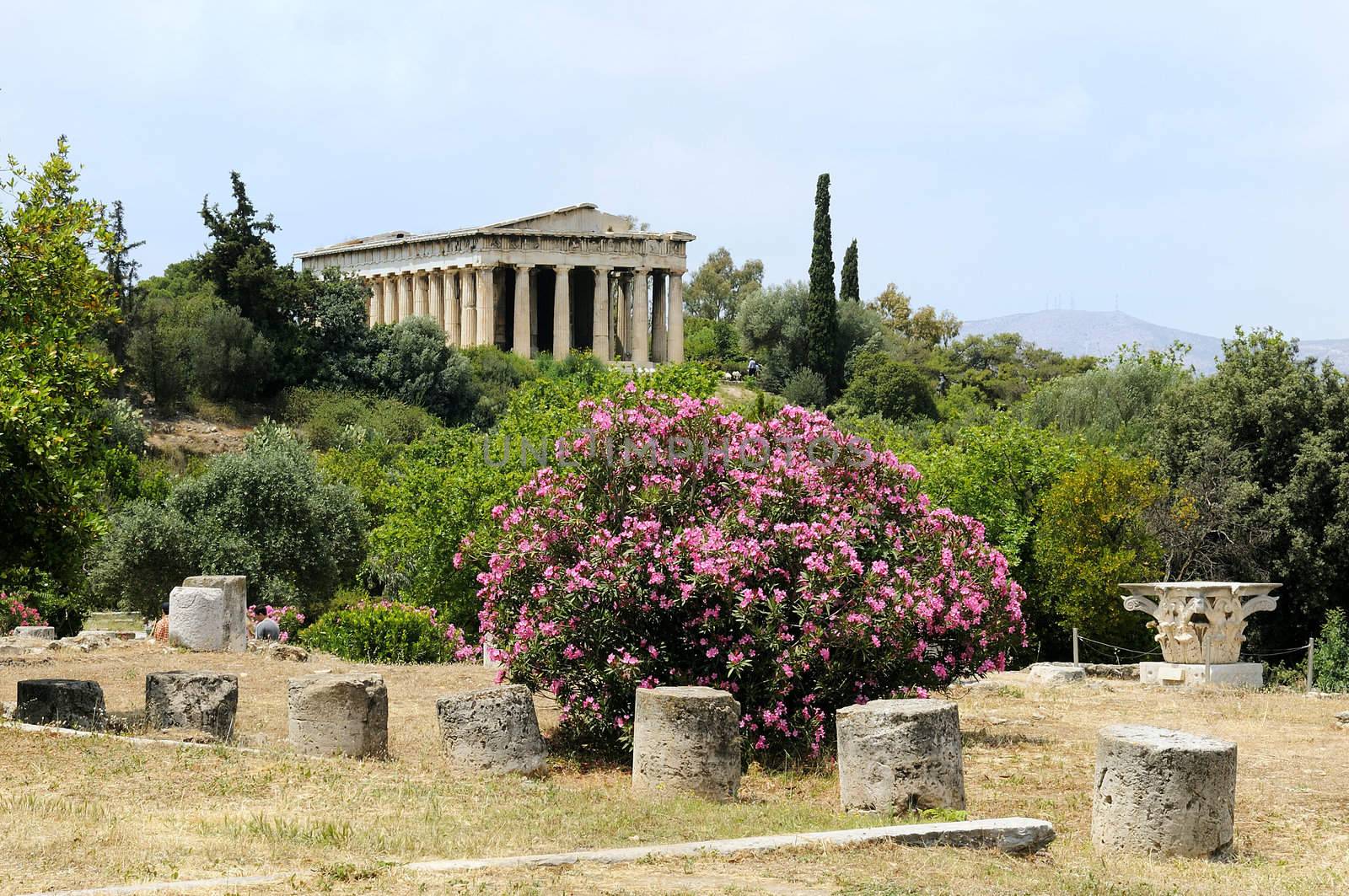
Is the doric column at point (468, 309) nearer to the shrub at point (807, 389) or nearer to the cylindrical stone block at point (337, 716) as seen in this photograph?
the shrub at point (807, 389)

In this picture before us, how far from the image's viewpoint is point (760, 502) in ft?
47.7

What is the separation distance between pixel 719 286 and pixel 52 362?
9760 cm

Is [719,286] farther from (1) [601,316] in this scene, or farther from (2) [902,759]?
(2) [902,759]

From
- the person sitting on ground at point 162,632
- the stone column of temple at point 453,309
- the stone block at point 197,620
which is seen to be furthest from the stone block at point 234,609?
the stone column of temple at point 453,309

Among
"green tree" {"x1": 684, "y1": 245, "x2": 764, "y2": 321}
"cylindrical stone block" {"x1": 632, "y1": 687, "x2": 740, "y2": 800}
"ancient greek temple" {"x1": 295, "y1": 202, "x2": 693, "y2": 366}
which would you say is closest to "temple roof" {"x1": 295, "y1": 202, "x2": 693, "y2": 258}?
"ancient greek temple" {"x1": 295, "y1": 202, "x2": 693, "y2": 366}

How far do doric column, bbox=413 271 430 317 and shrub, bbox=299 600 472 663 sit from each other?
52.7 m

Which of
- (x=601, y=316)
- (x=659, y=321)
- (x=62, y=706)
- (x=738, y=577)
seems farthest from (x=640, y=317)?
(x=738, y=577)

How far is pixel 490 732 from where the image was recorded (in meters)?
13.3

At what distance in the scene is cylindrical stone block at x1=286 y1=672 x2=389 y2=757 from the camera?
13.6 m

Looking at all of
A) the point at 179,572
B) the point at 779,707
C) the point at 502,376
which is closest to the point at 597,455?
the point at 779,707

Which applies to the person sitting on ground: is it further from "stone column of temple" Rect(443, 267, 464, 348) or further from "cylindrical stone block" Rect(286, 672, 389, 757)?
"stone column of temple" Rect(443, 267, 464, 348)

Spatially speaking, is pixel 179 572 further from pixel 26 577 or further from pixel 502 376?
pixel 502 376

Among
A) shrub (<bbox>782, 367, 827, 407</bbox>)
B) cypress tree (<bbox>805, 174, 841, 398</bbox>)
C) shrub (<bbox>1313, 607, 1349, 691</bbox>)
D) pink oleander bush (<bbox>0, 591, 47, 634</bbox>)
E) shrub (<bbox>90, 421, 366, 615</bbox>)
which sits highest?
cypress tree (<bbox>805, 174, 841, 398</bbox>)

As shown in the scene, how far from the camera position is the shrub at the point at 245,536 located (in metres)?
29.5
